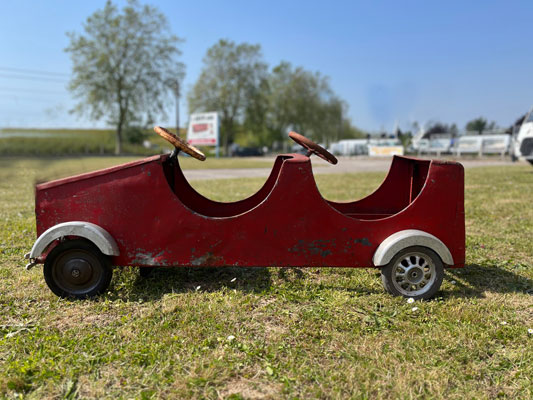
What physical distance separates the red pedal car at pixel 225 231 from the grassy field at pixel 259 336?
0.70ft

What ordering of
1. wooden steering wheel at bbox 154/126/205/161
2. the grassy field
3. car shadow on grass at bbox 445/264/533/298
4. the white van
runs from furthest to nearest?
1. the white van
2. car shadow on grass at bbox 445/264/533/298
3. wooden steering wheel at bbox 154/126/205/161
4. the grassy field

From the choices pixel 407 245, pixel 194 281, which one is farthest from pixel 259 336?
pixel 407 245

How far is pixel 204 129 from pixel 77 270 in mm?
48310

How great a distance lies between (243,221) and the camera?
3045mm

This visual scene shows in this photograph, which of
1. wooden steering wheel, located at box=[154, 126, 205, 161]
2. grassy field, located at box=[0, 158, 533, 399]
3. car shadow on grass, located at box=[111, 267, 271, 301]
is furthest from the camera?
car shadow on grass, located at box=[111, 267, 271, 301]

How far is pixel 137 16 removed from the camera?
4753cm

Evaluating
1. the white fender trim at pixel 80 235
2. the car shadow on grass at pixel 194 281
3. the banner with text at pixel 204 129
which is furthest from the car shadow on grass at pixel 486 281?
the banner with text at pixel 204 129

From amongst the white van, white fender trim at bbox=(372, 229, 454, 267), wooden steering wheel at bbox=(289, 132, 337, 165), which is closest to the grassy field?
white fender trim at bbox=(372, 229, 454, 267)

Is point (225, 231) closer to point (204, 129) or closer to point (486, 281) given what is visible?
point (486, 281)

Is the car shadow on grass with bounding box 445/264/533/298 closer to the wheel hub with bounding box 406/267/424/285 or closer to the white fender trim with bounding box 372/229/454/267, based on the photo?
the wheel hub with bounding box 406/267/424/285

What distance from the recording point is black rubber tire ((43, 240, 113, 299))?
9.89 feet

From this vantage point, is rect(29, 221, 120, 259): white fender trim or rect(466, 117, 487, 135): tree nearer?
rect(29, 221, 120, 259): white fender trim

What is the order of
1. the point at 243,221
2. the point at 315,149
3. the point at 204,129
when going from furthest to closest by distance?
the point at 204,129
the point at 315,149
the point at 243,221

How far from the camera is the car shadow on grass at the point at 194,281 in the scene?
332cm
